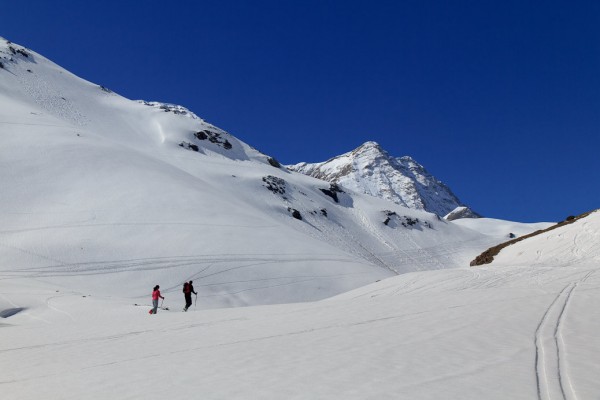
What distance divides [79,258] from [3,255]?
596cm

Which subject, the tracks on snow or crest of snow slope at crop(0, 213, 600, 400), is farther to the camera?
crest of snow slope at crop(0, 213, 600, 400)

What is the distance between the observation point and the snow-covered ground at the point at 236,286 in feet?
26.4

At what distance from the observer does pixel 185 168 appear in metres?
94.5

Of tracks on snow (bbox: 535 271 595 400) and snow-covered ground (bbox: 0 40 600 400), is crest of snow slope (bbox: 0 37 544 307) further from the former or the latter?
tracks on snow (bbox: 535 271 595 400)

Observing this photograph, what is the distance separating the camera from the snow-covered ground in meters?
8.05

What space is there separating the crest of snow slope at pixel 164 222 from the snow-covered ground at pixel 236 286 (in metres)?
0.31

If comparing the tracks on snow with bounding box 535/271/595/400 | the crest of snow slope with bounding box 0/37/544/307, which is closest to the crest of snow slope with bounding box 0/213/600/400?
the tracks on snow with bounding box 535/271/595/400

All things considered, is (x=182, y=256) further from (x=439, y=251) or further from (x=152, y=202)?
(x=439, y=251)

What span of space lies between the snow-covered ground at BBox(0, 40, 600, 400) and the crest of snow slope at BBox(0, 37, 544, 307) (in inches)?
12.3

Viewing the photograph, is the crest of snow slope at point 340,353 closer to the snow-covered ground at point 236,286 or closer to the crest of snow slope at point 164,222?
the snow-covered ground at point 236,286

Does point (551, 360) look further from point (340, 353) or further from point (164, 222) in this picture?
point (164, 222)

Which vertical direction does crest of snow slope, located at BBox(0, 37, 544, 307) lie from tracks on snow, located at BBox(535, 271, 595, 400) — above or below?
above

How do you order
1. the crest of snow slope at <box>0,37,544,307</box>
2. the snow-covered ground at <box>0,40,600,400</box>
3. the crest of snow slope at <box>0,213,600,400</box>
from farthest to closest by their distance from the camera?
the crest of snow slope at <box>0,37,544,307</box> → the snow-covered ground at <box>0,40,600,400</box> → the crest of snow slope at <box>0,213,600,400</box>

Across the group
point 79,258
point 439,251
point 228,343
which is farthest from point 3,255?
point 439,251
